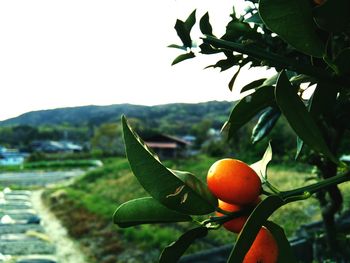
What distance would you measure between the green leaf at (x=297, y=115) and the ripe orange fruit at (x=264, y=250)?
3.7 inches

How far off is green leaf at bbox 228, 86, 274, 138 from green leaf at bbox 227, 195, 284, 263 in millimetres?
145

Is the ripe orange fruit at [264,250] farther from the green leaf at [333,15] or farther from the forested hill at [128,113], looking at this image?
the forested hill at [128,113]

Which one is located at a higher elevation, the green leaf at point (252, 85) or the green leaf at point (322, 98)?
the green leaf at point (252, 85)

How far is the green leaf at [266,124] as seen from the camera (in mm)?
757

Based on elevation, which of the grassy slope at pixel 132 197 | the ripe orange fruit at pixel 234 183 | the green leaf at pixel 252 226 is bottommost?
the grassy slope at pixel 132 197

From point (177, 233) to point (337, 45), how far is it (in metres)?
5.22

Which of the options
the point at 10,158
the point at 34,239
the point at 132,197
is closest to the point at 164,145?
the point at 10,158

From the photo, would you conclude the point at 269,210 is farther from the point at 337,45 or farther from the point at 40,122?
the point at 40,122

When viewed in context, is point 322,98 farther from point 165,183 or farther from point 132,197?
point 132,197

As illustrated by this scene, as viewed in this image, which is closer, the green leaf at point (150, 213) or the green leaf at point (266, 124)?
the green leaf at point (150, 213)

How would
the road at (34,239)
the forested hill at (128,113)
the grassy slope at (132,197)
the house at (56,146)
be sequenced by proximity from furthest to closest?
the forested hill at (128,113) → the house at (56,146) → the road at (34,239) → the grassy slope at (132,197)

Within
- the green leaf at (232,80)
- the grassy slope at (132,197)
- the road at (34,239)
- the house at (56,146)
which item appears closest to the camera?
the green leaf at (232,80)

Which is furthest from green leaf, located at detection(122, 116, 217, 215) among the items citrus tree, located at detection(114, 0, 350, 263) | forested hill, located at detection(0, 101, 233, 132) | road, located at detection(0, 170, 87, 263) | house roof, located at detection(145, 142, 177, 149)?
forested hill, located at detection(0, 101, 233, 132)

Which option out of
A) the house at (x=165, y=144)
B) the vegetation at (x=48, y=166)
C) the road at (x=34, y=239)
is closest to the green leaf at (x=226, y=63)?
the road at (x=34, y=239)
